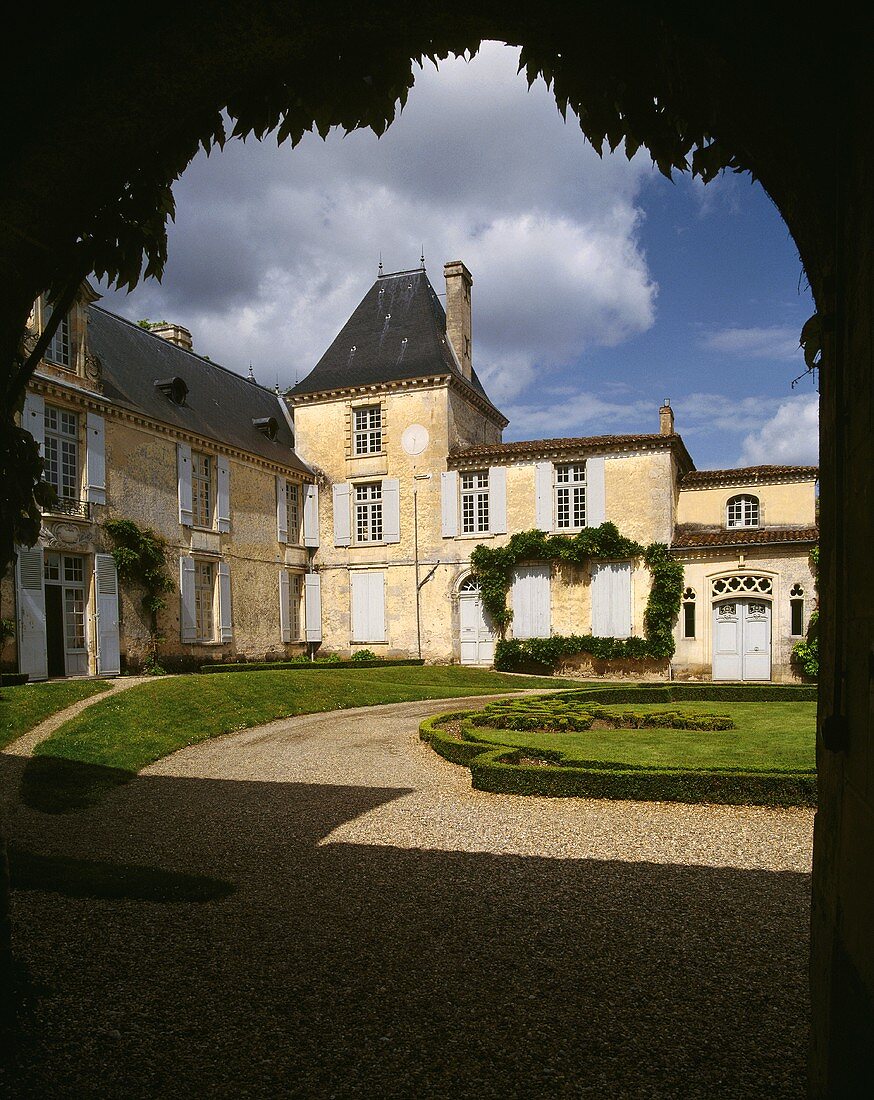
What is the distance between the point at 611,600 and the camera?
750 inches

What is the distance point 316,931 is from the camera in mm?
4070

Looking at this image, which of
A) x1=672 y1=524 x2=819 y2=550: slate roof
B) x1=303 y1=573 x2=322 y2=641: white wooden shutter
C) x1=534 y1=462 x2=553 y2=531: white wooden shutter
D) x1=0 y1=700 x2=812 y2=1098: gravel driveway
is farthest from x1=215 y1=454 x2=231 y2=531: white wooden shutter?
x1=0 y1=700 x2=812 y2=1098: gravel driveway

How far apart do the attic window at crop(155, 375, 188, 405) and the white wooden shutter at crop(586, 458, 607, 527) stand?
31.4 feet

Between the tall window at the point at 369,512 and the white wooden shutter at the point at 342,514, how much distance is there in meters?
0.28

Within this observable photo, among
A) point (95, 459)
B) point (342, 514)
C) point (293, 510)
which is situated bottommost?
point (342, 514)

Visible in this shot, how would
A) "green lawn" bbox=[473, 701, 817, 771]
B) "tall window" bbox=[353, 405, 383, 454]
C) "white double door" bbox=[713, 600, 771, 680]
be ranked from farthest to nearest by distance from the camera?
"tall window" bbox=[353, 405, 383, 454], "white double door" bbox=[713, 600, 771, 680], "green lawn" bbox=[473, 701, 817, 771]

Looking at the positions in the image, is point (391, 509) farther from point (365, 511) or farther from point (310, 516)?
point (310, 516)

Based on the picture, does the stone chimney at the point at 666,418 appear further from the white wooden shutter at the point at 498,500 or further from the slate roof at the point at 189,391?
the slate roof at the point at 189,391

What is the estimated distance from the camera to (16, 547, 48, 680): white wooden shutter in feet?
43.4

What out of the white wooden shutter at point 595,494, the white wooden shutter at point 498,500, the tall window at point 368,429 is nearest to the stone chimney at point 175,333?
the tall window at point 368,429

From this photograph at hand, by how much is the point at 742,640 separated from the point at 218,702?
1153 centimetres

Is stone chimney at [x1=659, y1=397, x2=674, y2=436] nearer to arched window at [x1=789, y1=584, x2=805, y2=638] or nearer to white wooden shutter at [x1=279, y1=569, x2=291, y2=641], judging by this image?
arched window at [x1=789, y1=584, x2=805, y2=638]

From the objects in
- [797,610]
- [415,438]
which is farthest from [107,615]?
[797,610]

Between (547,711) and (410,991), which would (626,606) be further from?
(410,991)
